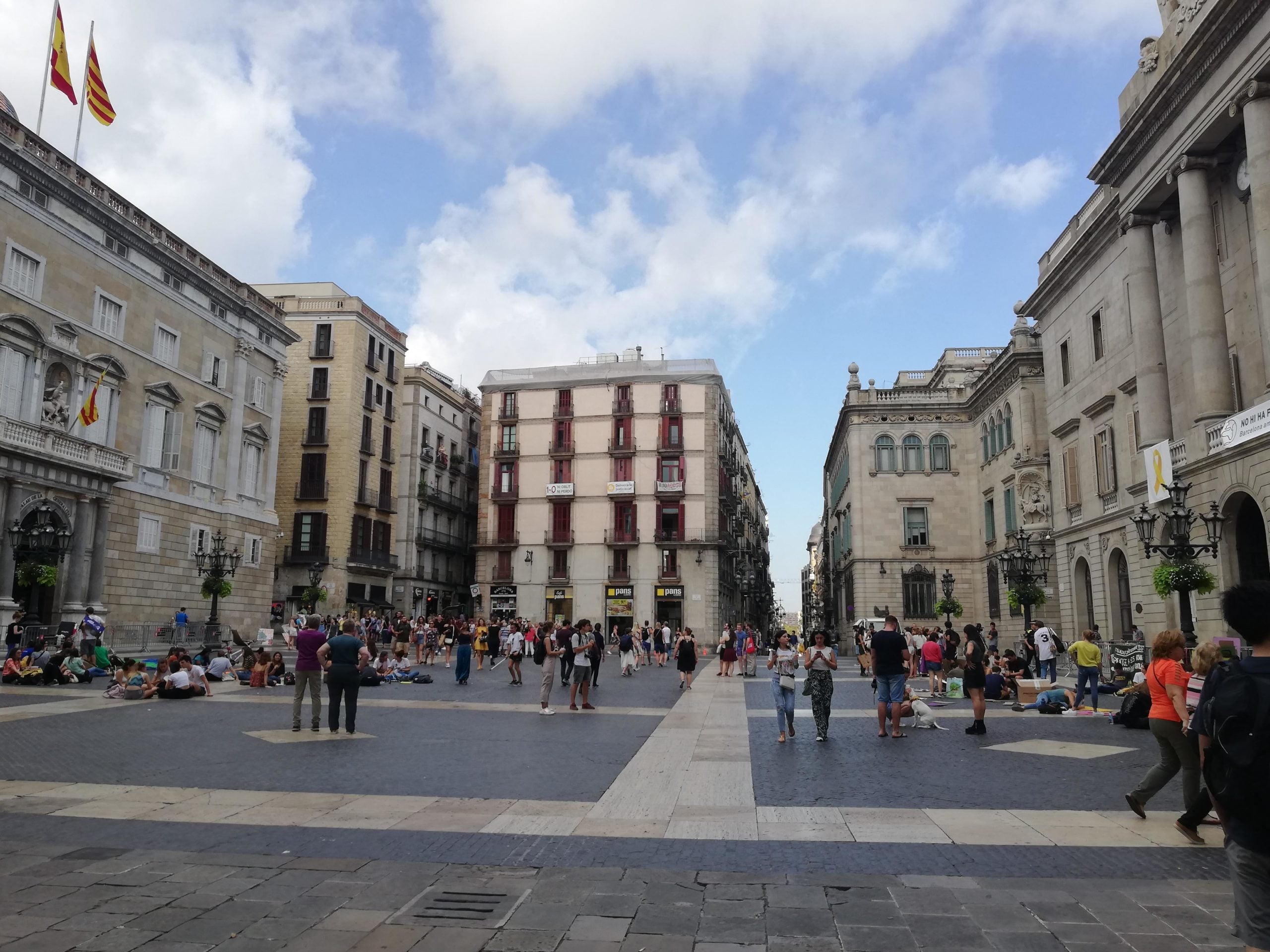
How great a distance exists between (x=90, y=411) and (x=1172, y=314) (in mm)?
33238

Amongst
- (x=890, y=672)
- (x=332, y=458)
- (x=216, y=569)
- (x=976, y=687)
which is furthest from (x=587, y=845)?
(x=332, y=458)

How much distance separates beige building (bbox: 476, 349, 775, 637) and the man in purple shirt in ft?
131

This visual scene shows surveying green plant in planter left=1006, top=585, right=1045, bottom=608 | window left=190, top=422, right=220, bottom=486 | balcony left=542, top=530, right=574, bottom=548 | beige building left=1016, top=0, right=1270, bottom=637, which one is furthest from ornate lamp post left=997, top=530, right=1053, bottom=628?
balcony left=542, top=530, right=574, bottom=548

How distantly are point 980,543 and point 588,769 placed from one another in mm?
40914

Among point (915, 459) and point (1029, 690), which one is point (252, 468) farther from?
point (915, 459)

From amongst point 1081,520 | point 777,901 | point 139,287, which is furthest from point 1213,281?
point 139,287

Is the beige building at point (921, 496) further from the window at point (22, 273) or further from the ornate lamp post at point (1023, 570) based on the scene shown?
the window at point (22, 273)

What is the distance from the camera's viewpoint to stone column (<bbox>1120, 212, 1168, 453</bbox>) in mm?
24734

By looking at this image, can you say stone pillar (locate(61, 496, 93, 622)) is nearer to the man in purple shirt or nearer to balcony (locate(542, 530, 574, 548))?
the man in purple shirt

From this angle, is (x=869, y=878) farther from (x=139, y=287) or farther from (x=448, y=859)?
(x=139, y=287)

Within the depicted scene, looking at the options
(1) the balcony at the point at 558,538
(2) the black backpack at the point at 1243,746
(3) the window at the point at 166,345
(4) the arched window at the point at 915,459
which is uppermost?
(3) the window at the point at 166,345

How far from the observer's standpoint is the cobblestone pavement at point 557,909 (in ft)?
14.2

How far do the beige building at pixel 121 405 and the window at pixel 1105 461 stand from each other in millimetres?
31357

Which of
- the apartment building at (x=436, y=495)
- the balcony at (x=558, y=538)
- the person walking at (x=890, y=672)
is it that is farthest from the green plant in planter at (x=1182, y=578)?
the apartment building at (x=436, y=495)
